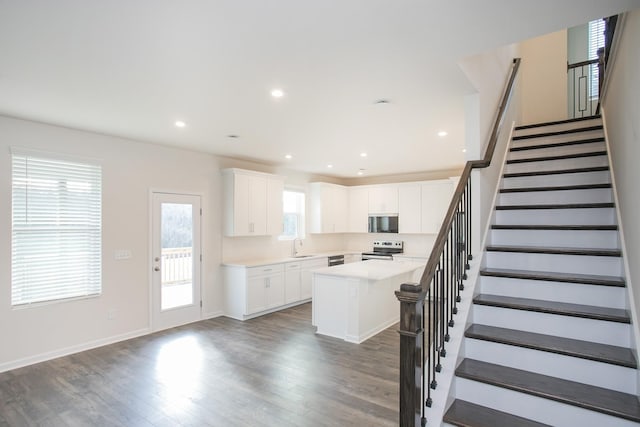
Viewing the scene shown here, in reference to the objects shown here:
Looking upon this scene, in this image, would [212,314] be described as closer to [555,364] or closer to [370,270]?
[370,270]

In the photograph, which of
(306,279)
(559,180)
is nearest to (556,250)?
(559,180)

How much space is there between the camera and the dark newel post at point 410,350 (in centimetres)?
182

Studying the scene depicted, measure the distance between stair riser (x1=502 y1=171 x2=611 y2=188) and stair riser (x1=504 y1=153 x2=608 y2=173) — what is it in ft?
0.60

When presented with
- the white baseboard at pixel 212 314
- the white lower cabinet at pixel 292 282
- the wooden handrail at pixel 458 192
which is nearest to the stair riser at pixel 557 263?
the wooden handrail at pixel 458 192

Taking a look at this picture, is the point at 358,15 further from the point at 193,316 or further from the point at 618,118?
the point at 193,316

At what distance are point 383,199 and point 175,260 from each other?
186 inches

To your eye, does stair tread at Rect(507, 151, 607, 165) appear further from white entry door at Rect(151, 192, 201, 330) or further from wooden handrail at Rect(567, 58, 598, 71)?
white entry door at Rect(151, 192, 201, 330)

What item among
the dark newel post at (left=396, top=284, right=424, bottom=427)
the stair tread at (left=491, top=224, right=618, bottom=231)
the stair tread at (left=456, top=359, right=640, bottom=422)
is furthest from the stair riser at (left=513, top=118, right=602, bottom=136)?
the dark newel post at (left=396, top=284, right=424, bottom=427)

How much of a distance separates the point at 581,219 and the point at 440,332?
1736 millimetres

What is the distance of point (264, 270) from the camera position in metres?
6.00

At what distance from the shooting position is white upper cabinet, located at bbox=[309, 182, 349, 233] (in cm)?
790

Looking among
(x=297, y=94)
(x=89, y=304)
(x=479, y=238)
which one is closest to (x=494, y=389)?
(x=479, y=238)

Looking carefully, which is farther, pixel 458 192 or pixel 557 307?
pixel 458 192

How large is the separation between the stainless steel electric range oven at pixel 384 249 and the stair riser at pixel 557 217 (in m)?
4.47
